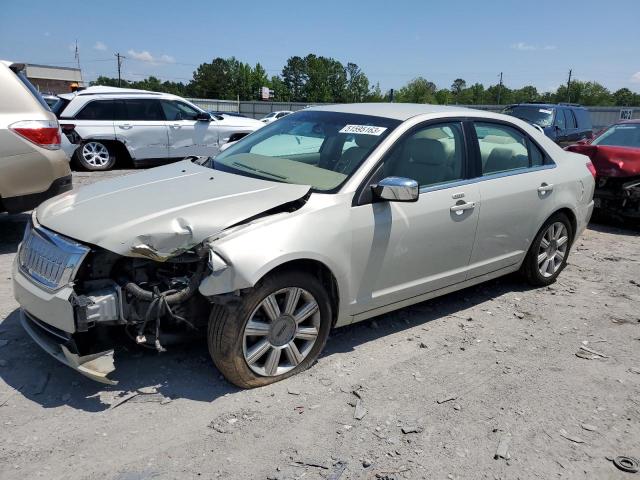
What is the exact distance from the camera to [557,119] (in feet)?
48.5

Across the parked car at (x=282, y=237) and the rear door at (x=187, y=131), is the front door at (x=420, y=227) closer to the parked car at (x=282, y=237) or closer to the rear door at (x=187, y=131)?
the parked car at (x=282, y=237)

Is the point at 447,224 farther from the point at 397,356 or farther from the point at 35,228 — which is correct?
the point at 35,228

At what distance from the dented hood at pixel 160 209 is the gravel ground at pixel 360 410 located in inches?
36.8

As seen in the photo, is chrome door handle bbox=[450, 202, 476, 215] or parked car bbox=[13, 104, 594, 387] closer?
parked car bbox=[13, 104, 594, 387]

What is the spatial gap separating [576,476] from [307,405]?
1.46 m

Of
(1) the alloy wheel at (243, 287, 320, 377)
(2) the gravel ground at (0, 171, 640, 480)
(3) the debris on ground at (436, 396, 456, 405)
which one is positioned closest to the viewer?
(2) the gravel ground at (0, 171, 640, 480)

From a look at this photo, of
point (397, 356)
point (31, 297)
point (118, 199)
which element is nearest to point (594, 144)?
point (397, 356)

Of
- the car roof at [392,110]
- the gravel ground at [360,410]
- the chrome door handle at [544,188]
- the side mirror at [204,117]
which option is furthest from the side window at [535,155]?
the side mirror at [204,117]

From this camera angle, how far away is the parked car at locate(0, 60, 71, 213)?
5.50 meters

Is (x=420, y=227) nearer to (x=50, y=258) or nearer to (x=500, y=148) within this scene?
(x=500, y=148)

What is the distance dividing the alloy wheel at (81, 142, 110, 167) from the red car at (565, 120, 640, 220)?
29.5ft

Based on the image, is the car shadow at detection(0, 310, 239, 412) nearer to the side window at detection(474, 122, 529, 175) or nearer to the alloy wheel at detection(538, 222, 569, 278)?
the side window at detection(474, 122, 529, 175)

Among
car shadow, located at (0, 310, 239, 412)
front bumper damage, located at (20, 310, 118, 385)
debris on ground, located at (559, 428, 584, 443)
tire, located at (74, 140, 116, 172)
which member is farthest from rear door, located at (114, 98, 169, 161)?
debris on ground, located at (559, 428, 584, 443)

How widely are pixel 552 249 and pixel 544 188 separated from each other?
731 millimetres
